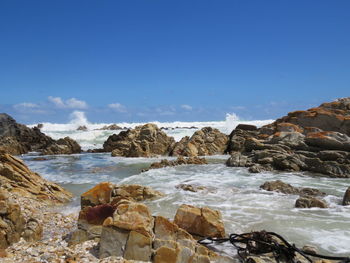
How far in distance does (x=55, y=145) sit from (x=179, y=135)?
20.7 meters

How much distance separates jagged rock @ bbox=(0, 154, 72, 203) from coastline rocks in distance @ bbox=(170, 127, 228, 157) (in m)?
15.2

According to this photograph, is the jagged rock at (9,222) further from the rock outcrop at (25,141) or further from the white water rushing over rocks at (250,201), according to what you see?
the rock outcrop at (25,141)

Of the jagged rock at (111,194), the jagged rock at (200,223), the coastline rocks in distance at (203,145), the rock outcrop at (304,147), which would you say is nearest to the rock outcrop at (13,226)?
the jagged rock at (111,194)

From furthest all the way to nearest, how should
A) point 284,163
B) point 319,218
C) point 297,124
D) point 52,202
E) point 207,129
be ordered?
point 207,129 → point 297,124 → point 284,163 → point 52,202 → point 319,218

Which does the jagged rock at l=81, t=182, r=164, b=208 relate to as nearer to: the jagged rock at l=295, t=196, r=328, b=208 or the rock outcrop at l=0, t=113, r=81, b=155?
the jagged rock at l=295, t=196, r=328, b=208

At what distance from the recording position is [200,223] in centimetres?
567

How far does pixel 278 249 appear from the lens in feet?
14.8

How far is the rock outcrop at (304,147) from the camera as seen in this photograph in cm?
1559

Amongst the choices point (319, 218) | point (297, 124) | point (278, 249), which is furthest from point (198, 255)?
point (297, 124)

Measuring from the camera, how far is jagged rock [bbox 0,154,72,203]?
8.76m

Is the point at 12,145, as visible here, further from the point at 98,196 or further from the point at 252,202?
the point at 252,202

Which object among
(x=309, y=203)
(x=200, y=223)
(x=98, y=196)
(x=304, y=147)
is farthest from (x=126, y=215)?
(x=304, y=147)

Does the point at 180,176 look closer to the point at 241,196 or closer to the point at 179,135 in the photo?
the point at 241,196

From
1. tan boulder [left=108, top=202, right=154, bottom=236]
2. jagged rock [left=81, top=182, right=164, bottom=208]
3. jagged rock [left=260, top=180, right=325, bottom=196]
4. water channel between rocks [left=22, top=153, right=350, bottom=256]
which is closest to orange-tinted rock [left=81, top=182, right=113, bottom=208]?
jagged rock [left=81, top=182, right=164, bottom=208]
